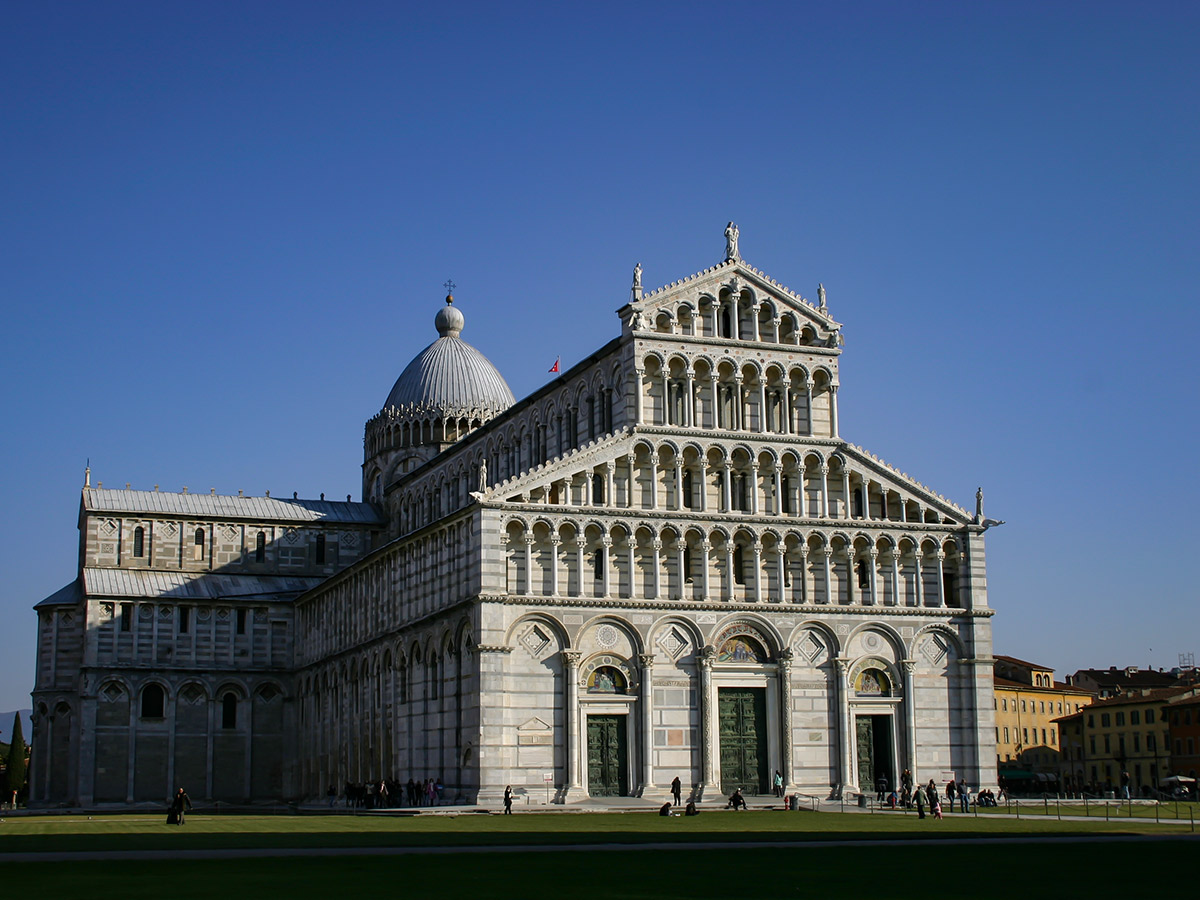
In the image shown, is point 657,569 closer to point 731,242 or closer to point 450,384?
point 731,242

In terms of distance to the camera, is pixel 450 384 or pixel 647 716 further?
pixel 450 384

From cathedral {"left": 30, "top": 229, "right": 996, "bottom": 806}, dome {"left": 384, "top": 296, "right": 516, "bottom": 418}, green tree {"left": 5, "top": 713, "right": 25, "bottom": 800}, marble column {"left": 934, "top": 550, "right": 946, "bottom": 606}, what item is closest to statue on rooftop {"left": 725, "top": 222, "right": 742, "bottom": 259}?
cathedral {"left": 30, "top": 229, "right": 996, "bottom": 806}

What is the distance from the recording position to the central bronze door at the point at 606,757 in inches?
2077

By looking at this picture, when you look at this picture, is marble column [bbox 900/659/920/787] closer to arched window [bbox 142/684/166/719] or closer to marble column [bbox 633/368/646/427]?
marble column [bbox 633/368/646/427]

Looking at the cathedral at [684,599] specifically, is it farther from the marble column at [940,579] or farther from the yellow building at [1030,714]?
the yellow building at [1030,714]

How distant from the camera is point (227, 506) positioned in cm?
8156

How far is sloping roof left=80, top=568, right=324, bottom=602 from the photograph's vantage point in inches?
2975

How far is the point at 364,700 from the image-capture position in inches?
2544

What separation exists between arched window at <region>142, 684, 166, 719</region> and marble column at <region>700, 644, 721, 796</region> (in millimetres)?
32634
